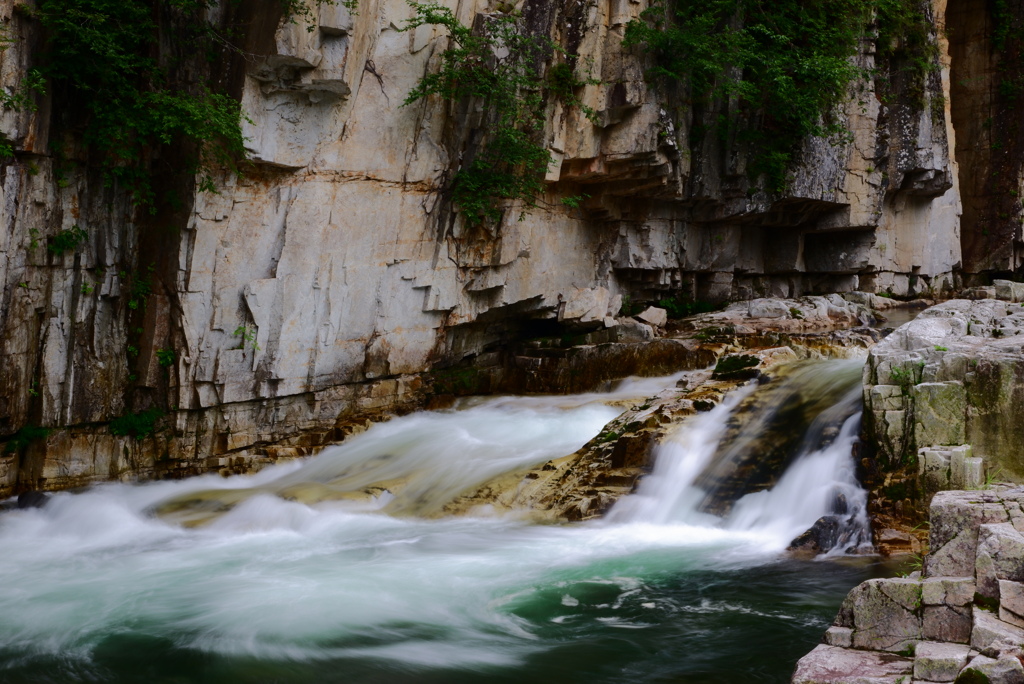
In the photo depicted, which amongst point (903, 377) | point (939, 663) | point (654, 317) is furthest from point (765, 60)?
point (939, 663)

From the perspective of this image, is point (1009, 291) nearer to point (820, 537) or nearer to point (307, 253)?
point (820, 537)

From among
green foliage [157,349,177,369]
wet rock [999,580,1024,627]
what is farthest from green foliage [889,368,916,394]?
green foliage [157,349,177,369]

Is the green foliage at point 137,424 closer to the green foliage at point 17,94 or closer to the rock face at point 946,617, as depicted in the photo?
the green foliage at point 17,94

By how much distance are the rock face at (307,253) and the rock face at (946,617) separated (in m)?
8.34

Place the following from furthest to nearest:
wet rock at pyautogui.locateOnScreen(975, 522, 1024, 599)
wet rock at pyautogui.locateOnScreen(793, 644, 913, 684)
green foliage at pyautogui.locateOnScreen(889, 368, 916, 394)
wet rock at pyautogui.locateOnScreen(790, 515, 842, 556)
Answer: green foliage at pyautogui.locateOnScreen(889, 368, 916, 394) → wet rock at pyautogui.locateOnScreen(790, 515, 842, 556) → wet rock at pyautogui.locateOnScreen(975, 522, 1024, 599) → wet rock at pyautogui.locateOnScreen(793, 644, 913, 684)

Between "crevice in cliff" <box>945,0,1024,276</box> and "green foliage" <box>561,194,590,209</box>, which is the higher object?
"crevice in cliff" <box>945,0,1024,276</box>

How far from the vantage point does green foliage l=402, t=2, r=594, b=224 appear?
11469 mm

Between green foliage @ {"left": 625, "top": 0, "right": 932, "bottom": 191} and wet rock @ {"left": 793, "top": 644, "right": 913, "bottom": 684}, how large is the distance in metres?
11.1

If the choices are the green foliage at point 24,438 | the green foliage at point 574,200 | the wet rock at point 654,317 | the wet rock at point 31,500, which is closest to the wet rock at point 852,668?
the wet rock at point 31,500

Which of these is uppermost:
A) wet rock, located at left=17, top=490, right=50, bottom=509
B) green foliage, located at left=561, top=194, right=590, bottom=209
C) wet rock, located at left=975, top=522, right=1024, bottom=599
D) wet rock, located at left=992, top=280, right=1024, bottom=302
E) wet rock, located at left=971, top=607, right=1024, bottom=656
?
green foliage, located at left=561, top=194, right=590, bottom=209

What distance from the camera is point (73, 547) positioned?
28.0 feet

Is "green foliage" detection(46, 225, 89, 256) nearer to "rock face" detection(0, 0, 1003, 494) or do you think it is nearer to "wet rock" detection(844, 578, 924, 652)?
"rock face" detection(0, 0, 1003, 494)

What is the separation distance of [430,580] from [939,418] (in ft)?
13.5

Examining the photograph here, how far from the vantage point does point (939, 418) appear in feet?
22.7
